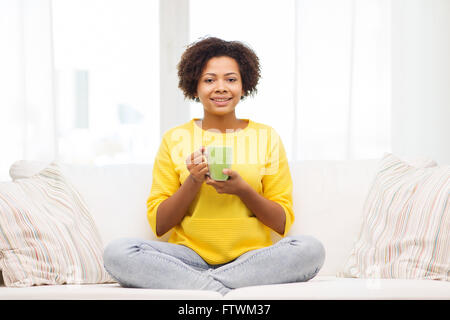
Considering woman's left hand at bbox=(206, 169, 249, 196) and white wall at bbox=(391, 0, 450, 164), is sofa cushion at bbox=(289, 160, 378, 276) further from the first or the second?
white wall at bbox=(391, 0, 450, 164)

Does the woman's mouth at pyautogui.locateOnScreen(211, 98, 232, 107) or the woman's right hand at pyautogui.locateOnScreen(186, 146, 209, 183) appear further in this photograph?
the woman's mouth at pyautogui.locateOnScreen(211, 98, 232, 107)

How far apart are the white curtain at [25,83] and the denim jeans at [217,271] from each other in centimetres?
135

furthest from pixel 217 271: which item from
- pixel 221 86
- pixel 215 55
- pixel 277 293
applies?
pixel 215 55

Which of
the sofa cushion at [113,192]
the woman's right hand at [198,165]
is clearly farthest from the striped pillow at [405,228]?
→ the sofa cushion at [113,192]

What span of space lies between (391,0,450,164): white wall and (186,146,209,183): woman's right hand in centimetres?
146

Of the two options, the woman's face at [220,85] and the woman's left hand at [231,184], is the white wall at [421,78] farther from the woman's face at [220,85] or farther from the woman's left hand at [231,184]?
the woman's left hand at [231,184]

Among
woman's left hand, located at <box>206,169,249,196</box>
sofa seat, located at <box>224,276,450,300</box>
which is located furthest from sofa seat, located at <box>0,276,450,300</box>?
woman's left hand, located at <box>206,169,249,196</box>

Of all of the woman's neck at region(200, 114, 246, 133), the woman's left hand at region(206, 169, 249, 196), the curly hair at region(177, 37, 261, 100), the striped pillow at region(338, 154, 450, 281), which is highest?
the curly hair at region(177, 37, 261, 100)

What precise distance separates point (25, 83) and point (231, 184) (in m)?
1.47

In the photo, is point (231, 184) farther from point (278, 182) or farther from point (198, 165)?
point (278, 182)

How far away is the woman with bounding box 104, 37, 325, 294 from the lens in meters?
1.46

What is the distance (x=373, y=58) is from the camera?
9.02ft

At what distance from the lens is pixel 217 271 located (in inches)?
58.7
